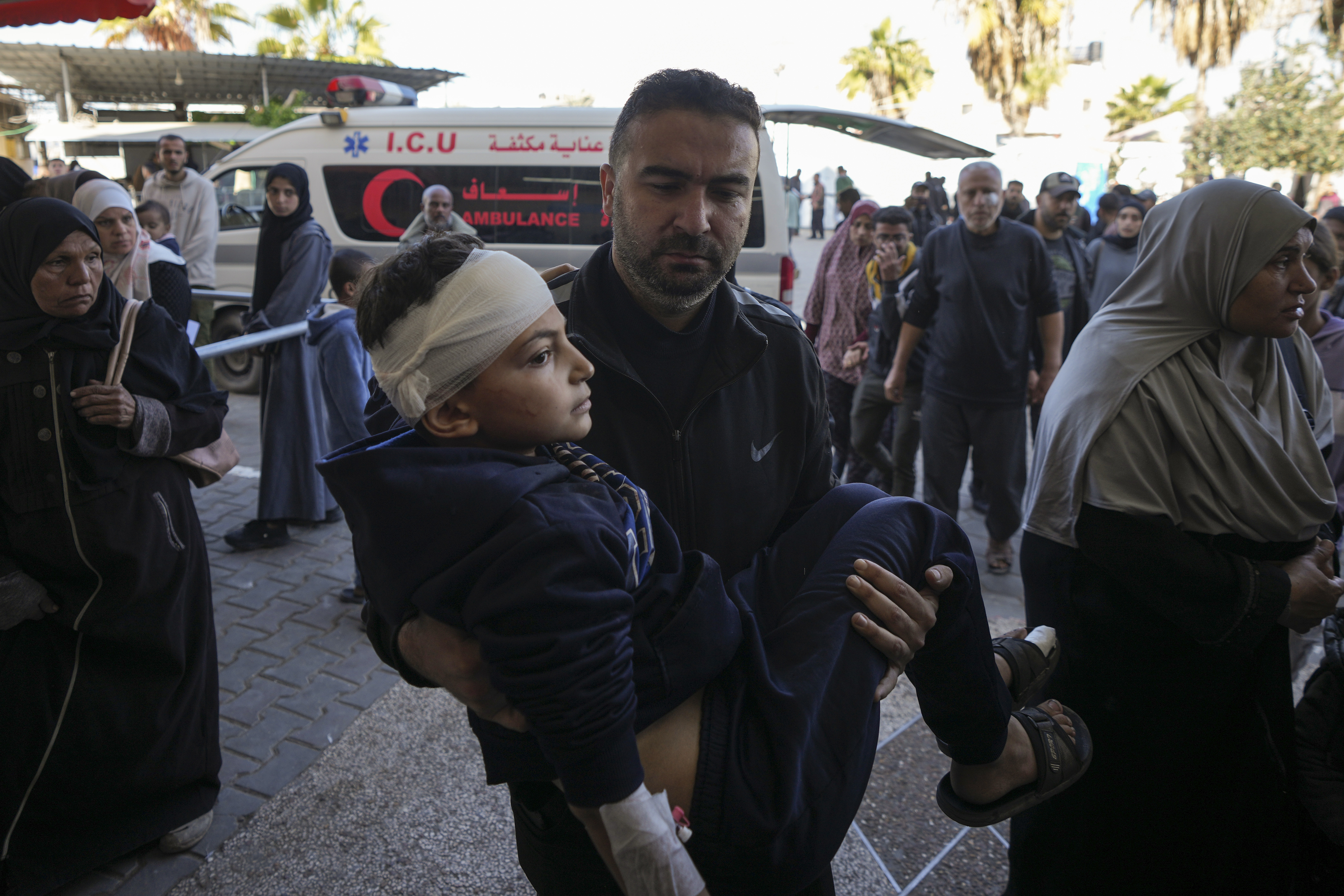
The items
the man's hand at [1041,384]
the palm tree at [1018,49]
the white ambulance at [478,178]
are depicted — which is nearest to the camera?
the man's hand at [1041,384]

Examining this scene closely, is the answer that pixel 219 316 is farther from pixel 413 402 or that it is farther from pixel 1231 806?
pixel 1231 806

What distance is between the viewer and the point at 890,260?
545 centimetres

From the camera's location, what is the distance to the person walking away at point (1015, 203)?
8133 mm

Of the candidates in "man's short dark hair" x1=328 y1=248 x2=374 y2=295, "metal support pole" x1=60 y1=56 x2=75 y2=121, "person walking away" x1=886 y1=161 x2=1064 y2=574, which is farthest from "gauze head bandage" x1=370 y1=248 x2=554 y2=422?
"metal support pole" x1=60 y1=56 x2=75 y2=121

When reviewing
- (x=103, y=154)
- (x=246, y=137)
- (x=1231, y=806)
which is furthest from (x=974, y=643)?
(x=103, y=154)

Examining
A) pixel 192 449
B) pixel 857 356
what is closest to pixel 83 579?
pixel 192 449

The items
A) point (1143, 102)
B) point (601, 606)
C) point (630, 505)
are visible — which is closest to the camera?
point (601, 606)

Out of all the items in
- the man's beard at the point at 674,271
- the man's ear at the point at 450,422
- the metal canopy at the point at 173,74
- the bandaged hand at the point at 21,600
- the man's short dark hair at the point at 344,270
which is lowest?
the bandaged hand at the point at 21,600

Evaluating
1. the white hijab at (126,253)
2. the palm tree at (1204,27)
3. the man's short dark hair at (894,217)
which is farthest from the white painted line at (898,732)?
the palm tree at (1204,27)

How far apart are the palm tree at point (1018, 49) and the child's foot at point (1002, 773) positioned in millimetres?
29374

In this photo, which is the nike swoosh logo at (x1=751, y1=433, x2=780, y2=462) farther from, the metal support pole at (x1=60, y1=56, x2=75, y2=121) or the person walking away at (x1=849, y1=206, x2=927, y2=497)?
the metal support pole at (x1=60, y1=56, x2=75, y2=121)

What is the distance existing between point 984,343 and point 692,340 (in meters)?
3.50

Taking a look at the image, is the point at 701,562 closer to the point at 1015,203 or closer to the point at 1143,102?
the point at 1015,203

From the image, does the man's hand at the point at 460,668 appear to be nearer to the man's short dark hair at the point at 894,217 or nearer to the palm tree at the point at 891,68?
the man's short dark hair at the point at 894,217
